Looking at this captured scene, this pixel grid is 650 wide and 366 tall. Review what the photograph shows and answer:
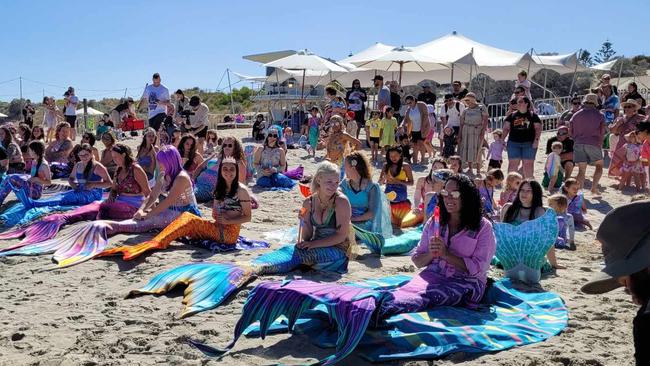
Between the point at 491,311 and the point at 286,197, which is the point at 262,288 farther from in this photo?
the point at 286,197

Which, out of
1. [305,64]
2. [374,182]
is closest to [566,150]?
[374,182]

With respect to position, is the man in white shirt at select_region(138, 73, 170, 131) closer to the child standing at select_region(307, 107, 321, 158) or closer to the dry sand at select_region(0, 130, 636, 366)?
the child standing at select_region(307, 107, 321, 158)

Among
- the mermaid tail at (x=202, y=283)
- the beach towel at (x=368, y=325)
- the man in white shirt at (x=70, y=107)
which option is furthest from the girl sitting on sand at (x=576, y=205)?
the man in white shirt at (x=70, y=107)

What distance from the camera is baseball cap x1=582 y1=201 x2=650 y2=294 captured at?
1.69 meters

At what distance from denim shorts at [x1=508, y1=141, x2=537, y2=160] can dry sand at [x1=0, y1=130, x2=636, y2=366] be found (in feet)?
12.5

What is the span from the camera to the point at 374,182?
7395 millimetres

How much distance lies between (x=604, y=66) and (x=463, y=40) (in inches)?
277

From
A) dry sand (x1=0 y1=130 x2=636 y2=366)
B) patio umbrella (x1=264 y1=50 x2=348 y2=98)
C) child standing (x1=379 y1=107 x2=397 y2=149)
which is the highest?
patio umbrella (x1=264 y1=50 x2=348 y2=98)

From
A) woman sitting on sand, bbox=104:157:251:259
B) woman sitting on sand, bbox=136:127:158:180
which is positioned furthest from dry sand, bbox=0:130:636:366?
woman sitting on sand, bbox=136:127:158:180

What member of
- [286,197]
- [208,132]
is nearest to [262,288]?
[286,197]

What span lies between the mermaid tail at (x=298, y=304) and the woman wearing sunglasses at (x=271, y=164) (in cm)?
695

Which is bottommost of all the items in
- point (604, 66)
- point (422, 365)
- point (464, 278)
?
point (422, 365)

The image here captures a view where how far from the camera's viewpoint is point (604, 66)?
23.5 m

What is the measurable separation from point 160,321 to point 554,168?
7502 mm
